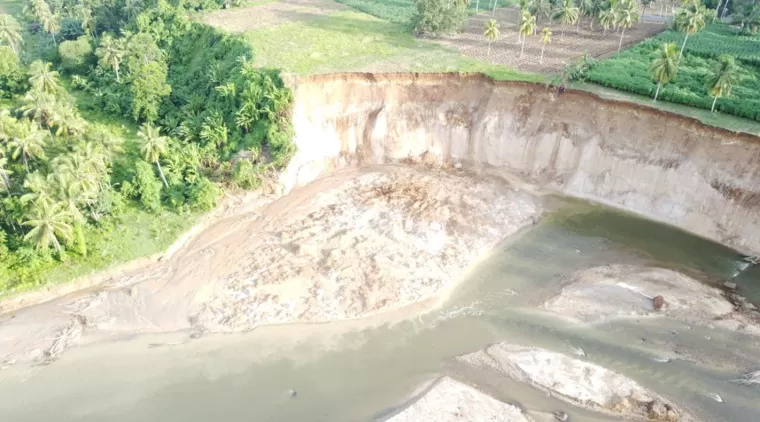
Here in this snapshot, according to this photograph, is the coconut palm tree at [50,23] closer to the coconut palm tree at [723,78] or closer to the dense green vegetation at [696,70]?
the dense green vegetation at [696,70]

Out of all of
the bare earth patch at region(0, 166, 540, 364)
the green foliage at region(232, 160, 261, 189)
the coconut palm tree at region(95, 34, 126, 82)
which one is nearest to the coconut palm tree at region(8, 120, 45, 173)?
the bare earth patch at region(0, 166, 540, 364)

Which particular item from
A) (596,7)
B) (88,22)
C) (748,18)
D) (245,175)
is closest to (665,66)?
(596,7)

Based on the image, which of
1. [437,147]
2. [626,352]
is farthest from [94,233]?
[626,352]

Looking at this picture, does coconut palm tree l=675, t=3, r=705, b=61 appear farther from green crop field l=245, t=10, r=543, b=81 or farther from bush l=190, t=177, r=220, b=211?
bush l=190, t=177, r=220, b=211

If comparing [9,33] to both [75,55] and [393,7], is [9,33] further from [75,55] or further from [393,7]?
[393,7]

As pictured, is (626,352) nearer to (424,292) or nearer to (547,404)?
(547,404)

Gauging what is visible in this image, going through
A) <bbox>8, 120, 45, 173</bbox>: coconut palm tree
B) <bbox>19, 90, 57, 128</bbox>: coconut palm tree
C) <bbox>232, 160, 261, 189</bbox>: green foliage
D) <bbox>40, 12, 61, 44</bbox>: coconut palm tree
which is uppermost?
<bbox>40, 12, 61, 44</bbox>: coconut palm tree
